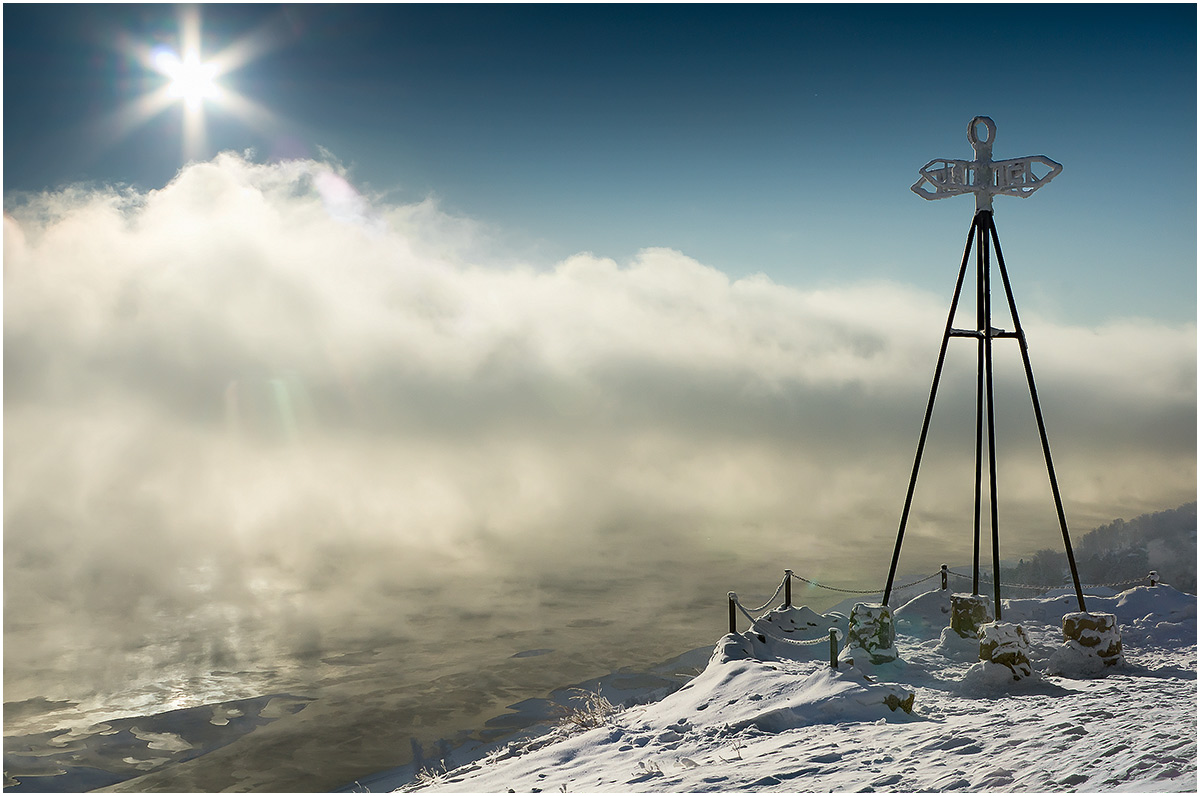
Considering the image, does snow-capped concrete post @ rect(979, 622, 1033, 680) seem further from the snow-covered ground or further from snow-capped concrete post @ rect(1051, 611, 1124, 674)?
snow-capped concrete post @ rect(1051, 611, 1124, 674)

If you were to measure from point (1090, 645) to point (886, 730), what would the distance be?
541cm

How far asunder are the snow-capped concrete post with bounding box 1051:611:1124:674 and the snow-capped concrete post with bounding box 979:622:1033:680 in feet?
3.06

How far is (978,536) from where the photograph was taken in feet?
46.7

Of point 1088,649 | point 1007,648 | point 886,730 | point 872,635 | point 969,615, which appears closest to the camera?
point 886,730

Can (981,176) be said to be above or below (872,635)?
above

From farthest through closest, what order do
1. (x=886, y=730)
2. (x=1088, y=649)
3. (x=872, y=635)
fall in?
(x=872, y=635) < (x=1088, y=649) < (x=886, y=730)

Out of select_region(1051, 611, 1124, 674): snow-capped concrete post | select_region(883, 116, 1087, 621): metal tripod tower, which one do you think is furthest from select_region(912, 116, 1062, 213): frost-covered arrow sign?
select_region(1051, 611, 1124, 674): snow-capped concrete post

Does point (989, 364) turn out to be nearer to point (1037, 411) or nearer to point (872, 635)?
point (1037, 411)

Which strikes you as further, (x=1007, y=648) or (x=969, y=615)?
(x=969, y=615)

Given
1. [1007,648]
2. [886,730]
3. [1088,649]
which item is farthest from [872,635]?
[886,730]

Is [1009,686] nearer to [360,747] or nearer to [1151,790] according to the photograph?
[1151,790]

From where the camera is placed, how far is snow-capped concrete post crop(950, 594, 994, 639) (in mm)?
13812

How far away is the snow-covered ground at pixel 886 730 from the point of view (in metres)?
6.87

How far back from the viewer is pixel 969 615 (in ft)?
45.5
